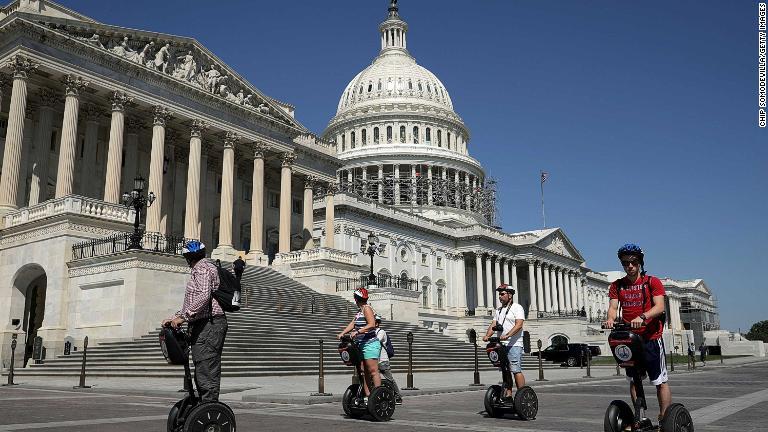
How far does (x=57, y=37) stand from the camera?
3869 cm

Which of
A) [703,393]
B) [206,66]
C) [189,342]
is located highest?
[206,66]

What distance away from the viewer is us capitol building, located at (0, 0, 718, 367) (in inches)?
1299

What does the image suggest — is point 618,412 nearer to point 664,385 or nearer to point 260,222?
point 664,385

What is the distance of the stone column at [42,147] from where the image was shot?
4094 cm

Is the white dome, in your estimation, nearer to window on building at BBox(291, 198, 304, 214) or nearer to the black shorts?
window on building at BBox(291, 198, 304, 214)

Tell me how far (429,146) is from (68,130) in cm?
8735

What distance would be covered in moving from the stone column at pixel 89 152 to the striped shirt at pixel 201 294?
127ft

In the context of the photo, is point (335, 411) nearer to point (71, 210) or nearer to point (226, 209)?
point (71, 210)

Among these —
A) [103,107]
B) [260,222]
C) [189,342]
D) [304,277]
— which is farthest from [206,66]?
[189,342]

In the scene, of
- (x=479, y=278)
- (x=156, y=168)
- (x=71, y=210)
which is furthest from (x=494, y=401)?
(x=479, y=278)

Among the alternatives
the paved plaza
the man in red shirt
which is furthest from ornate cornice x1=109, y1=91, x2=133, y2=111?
the man in red shirt

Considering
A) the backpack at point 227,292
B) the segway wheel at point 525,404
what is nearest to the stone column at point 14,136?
the backpack at point 227,292

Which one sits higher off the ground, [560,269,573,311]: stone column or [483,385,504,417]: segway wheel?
[560,269,573,311]: stone column

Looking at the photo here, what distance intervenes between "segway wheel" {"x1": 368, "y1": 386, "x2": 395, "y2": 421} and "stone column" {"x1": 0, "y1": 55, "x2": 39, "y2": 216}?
32039 millimetres
